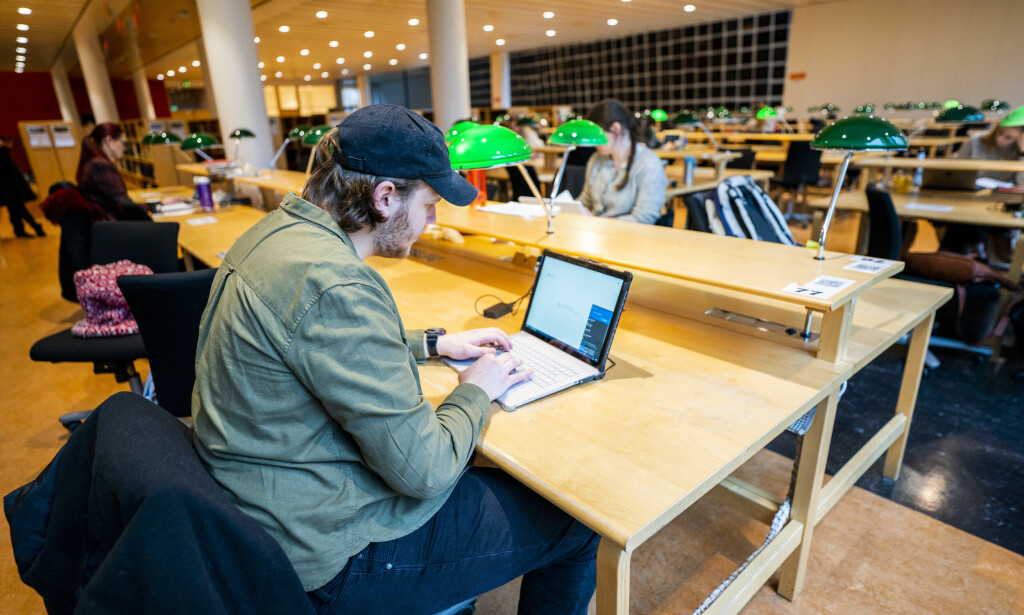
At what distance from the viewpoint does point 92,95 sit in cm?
1022

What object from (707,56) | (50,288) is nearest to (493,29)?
(707,56)

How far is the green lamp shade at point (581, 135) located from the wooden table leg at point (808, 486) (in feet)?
3.43

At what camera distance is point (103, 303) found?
7.42ft

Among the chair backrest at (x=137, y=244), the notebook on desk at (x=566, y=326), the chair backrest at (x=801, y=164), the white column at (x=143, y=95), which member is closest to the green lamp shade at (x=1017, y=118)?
the notebook on desk at (x=566, y=326)

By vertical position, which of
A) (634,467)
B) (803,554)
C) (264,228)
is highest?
(264,228)

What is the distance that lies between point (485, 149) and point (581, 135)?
544mm

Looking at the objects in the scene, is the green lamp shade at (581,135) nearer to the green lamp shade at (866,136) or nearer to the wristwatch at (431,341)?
the green lamp shade at (866,136)

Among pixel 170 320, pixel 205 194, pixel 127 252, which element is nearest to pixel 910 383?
pixel 170 320

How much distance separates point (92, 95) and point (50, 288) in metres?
7.61

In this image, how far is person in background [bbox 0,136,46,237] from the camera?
6500mm

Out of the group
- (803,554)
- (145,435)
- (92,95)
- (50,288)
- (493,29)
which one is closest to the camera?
(145,435)

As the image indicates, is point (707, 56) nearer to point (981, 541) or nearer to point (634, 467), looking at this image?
point (981, 541)

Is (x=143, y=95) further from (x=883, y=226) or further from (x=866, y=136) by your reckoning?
(x=866, y=136)

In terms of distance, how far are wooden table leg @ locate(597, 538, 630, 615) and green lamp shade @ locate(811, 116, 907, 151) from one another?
114 cm
